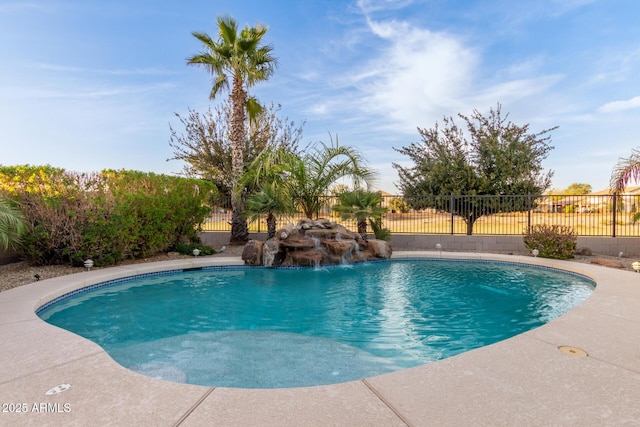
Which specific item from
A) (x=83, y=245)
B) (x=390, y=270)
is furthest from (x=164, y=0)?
(x=390, y=270)

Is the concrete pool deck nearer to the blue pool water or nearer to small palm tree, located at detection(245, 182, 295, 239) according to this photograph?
the blue pool water

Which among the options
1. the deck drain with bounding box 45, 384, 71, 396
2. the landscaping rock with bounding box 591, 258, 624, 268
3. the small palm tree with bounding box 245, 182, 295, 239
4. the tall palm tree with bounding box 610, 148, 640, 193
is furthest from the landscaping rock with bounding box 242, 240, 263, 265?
the tall palm tree with bounding box 610, 148, 640, 193

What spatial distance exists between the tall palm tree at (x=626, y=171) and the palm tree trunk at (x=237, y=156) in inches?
464

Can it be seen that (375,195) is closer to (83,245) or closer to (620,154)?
(620,154)

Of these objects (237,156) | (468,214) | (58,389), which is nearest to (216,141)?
(237,156)

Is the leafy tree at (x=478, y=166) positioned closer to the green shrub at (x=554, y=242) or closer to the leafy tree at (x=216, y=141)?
the green shrub at (x=554, y=242)

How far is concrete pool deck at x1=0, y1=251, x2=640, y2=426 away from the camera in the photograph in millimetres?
2086

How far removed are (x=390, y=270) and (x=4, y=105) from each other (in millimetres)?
11095

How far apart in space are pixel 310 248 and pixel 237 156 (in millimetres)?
4817

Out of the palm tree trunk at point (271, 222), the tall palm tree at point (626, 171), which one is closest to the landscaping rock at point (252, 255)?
the palm tree trunk at point (271, 222)

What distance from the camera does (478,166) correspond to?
15.2 meters

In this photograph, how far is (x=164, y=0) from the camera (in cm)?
959

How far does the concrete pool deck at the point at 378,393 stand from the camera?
209 centimetres

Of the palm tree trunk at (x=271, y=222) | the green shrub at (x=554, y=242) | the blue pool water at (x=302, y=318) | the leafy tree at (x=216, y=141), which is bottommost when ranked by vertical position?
the blue pool water at (x=302, y=318)
